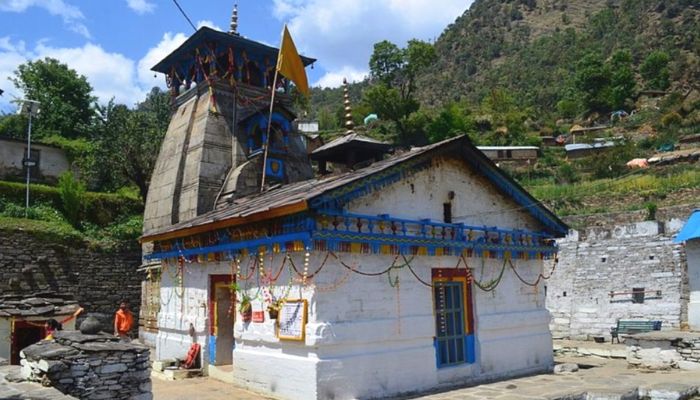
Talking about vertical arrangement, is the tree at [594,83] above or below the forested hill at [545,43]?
below

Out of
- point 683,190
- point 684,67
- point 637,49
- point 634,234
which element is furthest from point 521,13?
point 634,234

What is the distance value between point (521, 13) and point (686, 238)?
12266cm

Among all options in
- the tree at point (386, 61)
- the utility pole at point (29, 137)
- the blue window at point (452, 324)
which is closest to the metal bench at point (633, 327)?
the blue window at point (452, 324)

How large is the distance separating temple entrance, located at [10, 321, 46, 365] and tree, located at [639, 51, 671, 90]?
70850mm

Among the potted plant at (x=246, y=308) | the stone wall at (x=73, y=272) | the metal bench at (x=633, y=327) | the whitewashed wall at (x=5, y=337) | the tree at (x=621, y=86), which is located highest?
the tree at (x=621, y=86)

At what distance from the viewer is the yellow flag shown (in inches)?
599

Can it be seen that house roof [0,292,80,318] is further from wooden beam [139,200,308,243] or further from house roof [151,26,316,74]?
house roof [151,26,316,74]

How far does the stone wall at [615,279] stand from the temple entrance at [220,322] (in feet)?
46.5

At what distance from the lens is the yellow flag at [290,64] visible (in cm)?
1522

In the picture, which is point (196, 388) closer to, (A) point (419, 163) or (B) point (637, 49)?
(A) point (419, 163)

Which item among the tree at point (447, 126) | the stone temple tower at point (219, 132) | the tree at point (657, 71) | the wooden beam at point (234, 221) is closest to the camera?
the wooden beam at point (234, 221)

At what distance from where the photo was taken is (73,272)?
22.6 metres

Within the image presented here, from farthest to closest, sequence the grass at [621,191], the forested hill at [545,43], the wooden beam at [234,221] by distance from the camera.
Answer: the forested hill at [545,43] → the grass at [621,191] → the wooden beam at [234,221]

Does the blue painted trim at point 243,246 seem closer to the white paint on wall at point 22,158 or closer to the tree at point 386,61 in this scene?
the white paint on wall at point 22,158
